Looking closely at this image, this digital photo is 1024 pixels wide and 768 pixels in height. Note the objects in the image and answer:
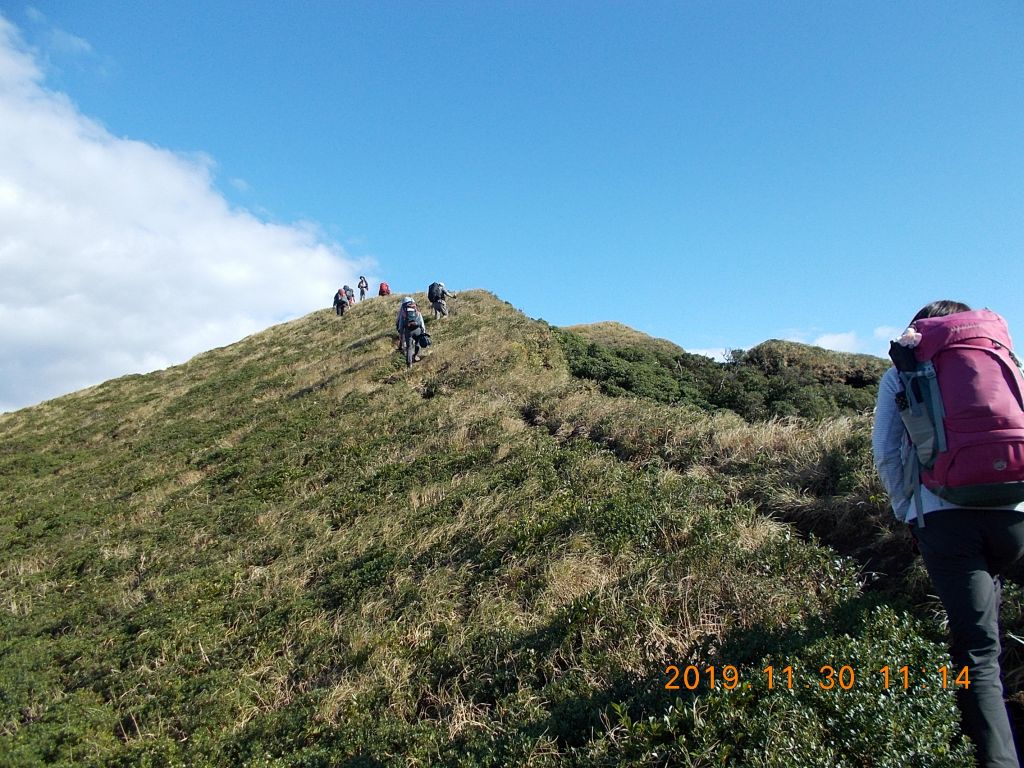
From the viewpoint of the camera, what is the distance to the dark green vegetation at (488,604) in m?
3.41

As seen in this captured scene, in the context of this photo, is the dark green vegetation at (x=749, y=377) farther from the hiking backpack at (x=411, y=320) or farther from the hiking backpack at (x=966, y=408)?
the hiking backpack at (x=966, y=408)

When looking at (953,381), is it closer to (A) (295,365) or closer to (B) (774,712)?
(B) (774,712)

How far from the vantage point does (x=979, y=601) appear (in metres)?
2.80

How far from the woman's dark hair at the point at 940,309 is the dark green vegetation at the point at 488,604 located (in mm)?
1876

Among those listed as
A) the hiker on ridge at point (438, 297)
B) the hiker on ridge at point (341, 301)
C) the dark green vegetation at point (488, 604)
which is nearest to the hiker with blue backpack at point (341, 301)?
the hiker on ridge at point (341, 301)

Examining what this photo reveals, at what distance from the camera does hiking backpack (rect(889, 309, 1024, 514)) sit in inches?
105

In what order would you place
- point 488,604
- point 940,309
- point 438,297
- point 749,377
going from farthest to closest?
point 438,297
point 749,377
point 488,604
point 940,309

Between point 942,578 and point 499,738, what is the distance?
8.81 feet

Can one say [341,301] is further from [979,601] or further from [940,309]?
[979,601]

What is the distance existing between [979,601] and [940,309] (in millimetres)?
1501

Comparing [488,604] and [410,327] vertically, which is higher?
[410,327]
